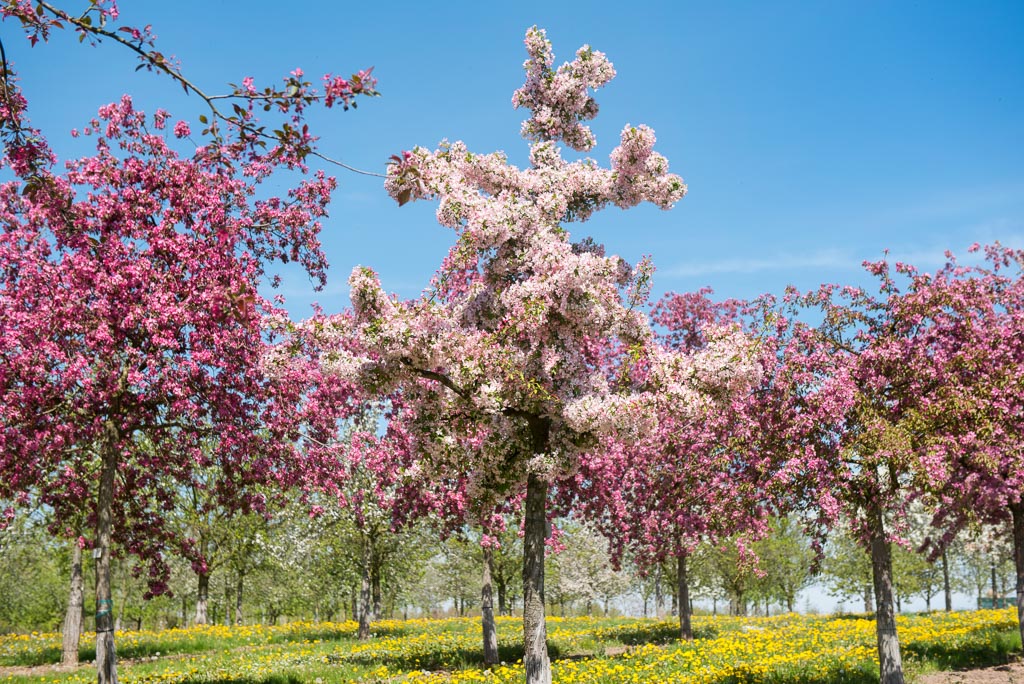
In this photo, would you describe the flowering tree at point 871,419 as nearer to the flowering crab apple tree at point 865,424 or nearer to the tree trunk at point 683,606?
the flowering crab apple tree at point 865,424

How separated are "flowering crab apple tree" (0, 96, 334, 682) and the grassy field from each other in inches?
202

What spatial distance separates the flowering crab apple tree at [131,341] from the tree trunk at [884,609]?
1248 centimetres

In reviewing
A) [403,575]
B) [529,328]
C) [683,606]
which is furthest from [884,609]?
[403,575]

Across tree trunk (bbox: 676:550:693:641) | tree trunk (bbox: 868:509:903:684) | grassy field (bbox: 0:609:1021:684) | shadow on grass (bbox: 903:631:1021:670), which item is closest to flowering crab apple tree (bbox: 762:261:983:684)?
tree trunk (bbox: 868:509:903:684)

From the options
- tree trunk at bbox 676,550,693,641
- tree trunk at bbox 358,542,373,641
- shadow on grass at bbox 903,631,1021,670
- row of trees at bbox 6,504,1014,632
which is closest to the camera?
shadow on grass at bbox 903,631,1021,670

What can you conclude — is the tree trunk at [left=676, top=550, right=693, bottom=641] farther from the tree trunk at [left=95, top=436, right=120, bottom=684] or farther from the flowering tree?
the tree trunk at [left=95, top=436, right=120, bottom=684]

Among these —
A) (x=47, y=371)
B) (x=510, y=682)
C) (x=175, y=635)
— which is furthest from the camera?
(x=175, y=635)

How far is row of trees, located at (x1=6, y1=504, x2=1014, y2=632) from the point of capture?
130ft

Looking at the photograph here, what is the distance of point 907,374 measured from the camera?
14703 millimetres

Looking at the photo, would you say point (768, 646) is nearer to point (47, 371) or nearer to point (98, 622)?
point (98, 622)

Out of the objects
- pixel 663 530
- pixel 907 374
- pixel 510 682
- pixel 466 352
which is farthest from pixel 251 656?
pixel 907 374

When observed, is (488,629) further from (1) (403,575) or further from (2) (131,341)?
(1) (403,575)

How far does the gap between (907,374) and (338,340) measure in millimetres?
10945

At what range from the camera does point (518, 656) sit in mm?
21594
